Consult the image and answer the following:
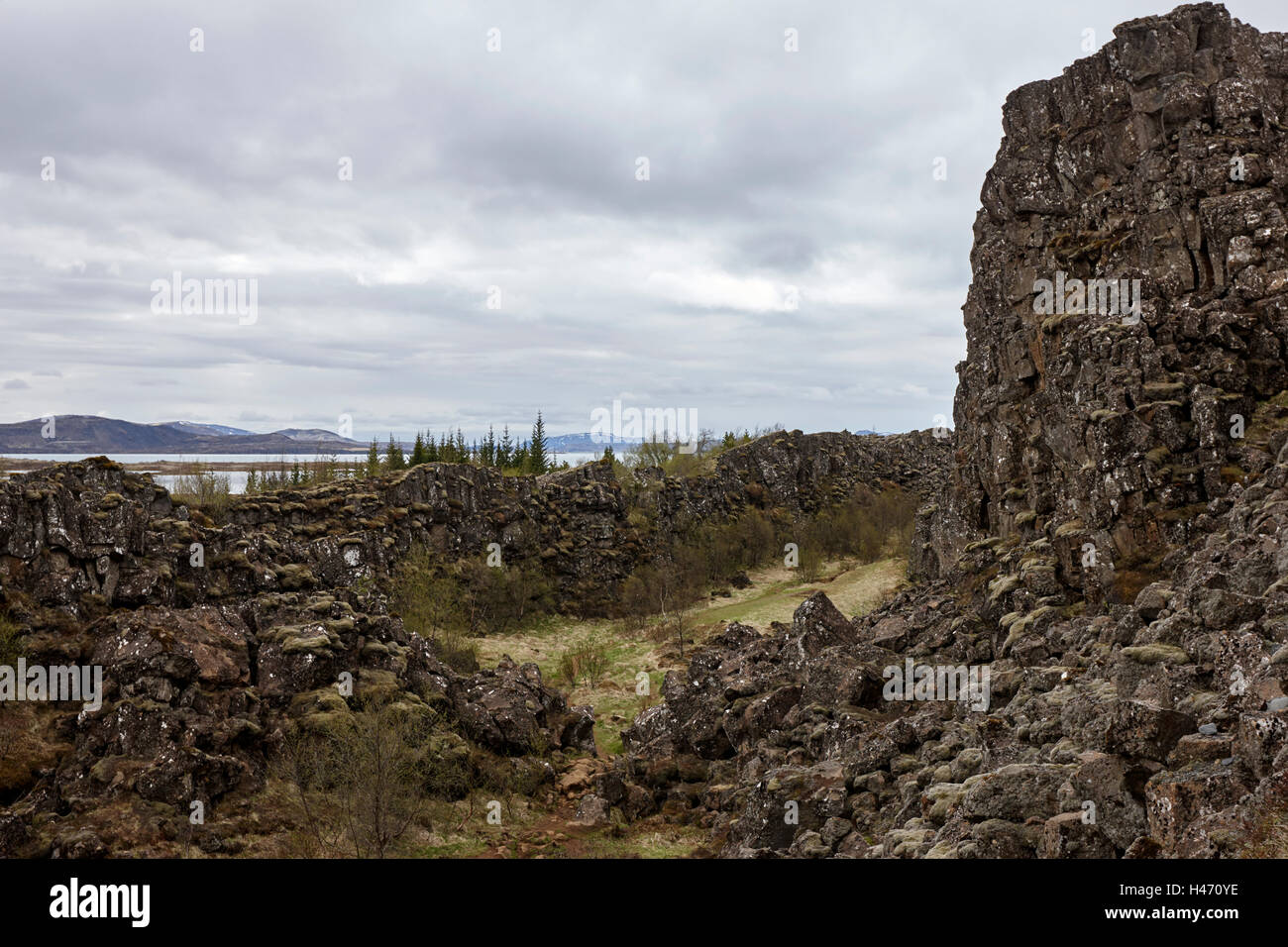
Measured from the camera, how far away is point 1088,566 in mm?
27094

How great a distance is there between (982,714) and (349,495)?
56811 mm

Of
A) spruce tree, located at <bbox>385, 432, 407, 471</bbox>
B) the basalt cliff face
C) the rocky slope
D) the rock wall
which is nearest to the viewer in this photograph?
the basalt cliff face

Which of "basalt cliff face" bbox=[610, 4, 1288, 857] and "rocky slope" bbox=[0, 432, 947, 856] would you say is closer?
"basalt cliff face" bbox=[610, 4, 1288, 857]

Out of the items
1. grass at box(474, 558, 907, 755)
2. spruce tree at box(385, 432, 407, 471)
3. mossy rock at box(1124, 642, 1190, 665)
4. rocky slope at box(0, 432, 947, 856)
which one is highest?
spruce tree at box(385, 432, 407, 471)

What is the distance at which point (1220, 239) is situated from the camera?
30094 mm

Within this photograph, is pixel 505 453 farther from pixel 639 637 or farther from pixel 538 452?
→ pixel 639 637

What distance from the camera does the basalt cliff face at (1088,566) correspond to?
13406 mm

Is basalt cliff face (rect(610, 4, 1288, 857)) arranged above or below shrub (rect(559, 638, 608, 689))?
above

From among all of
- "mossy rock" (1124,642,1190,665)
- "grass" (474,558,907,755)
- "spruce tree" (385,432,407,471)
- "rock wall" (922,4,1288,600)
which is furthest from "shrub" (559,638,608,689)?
"spruce tree" (385,432,407,471)

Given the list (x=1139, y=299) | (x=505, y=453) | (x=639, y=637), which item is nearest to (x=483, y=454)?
(x=505, y=453)

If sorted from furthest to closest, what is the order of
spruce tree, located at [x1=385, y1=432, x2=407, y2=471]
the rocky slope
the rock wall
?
spruce tree, located at [x1=385, y1=432, x2=407, y2=471]
the rock wall
the rocky slope

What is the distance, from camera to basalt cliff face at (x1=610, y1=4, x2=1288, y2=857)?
13406mm

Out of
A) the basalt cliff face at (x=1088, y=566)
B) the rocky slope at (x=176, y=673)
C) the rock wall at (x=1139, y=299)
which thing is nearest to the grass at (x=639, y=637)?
the basalt cliff face at (x=1088, y=566)

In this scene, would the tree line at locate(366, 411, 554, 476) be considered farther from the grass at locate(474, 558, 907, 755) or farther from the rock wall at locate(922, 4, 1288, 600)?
the rock wall at locate(922, 4, 1288, 600)
